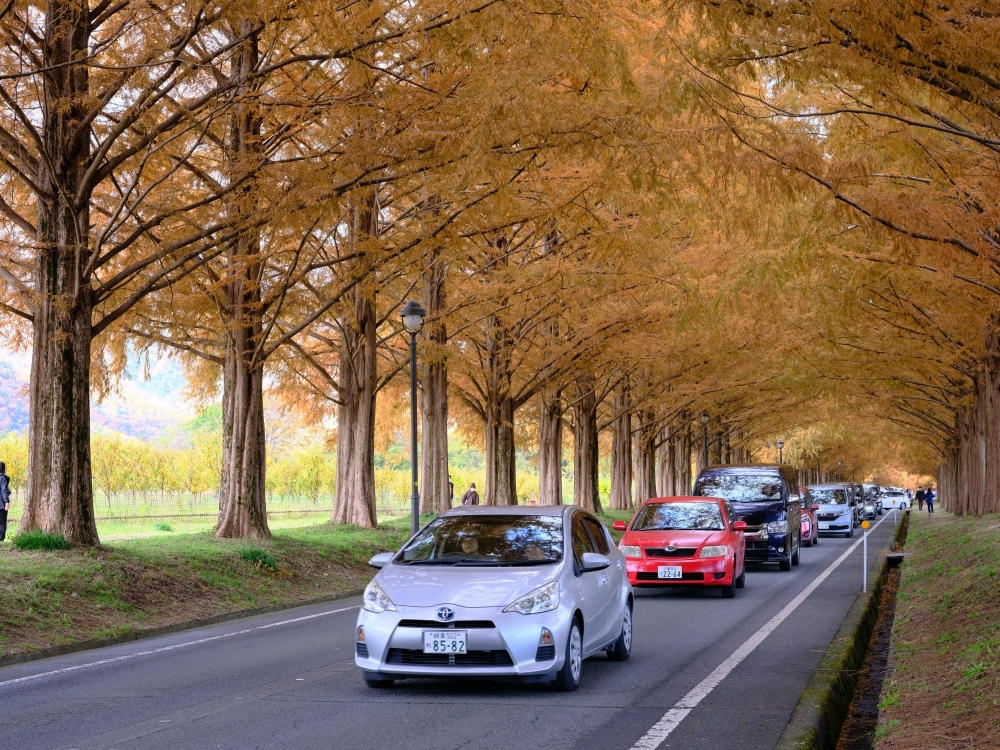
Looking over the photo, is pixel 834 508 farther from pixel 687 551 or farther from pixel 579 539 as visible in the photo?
pixel 579 539

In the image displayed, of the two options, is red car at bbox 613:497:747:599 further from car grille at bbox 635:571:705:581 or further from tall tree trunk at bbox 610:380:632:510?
tall tree trunk at bbox 610:380:632:510

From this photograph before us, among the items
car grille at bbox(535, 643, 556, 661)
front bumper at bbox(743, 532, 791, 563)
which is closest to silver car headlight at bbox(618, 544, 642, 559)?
front bumper at bbox(743, 532, 791, 563)

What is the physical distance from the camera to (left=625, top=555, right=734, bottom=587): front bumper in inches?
674

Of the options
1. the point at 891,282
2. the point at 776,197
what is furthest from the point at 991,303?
the point at 776,197

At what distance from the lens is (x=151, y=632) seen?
1353 centimetres

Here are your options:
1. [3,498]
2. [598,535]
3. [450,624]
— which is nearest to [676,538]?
[598,535]

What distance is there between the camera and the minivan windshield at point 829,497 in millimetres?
41406

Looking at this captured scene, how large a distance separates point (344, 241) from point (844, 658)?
696 inches

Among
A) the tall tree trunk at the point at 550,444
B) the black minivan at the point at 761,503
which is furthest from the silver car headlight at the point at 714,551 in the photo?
the tall tree trunk at the point at 550,444

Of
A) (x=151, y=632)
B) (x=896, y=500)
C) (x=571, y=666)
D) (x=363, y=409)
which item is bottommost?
(x=896, y=500)

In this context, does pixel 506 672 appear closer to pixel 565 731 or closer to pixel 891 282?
pixel 565 731

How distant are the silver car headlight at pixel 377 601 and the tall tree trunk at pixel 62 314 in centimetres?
766

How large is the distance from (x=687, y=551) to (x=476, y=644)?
30.4 feet

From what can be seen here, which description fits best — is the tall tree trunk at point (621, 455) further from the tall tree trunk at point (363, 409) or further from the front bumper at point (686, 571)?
the front bumper at point (686, 571)
